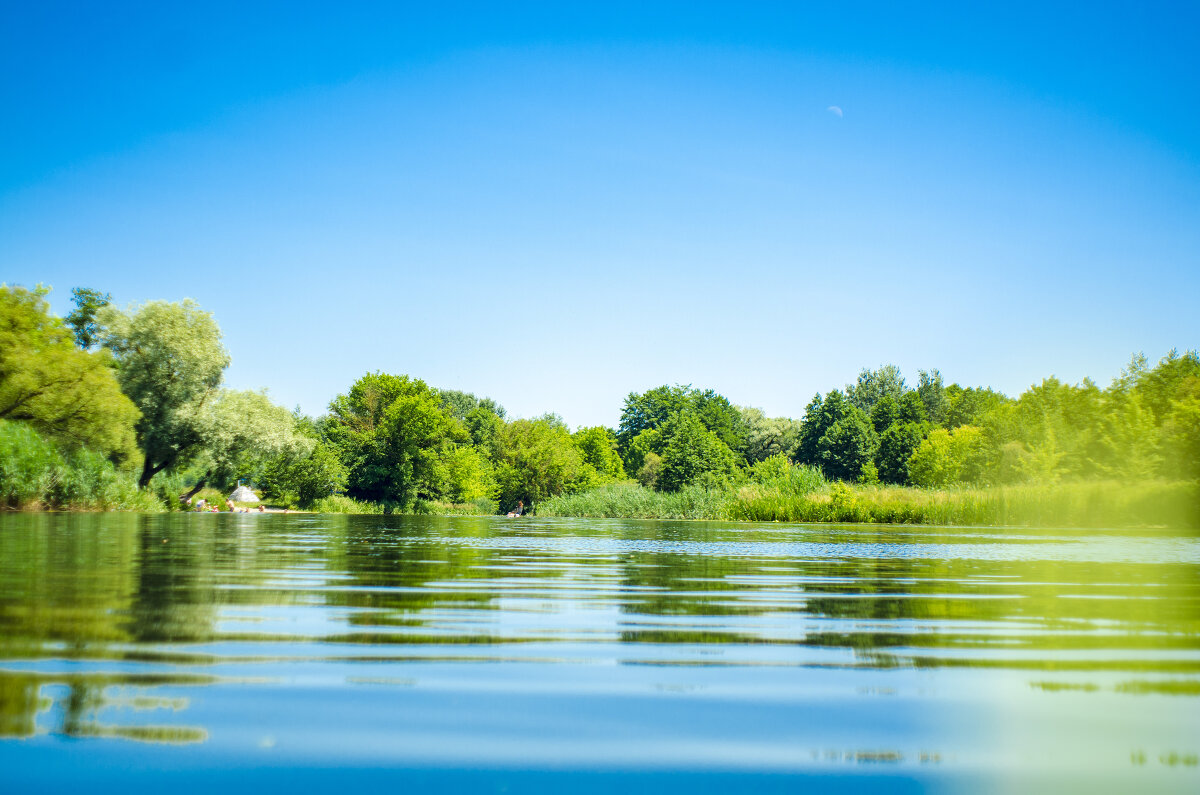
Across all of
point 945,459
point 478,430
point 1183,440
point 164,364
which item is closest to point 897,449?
point 945,459

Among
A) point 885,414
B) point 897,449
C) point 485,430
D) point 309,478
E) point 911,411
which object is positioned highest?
point 911,411

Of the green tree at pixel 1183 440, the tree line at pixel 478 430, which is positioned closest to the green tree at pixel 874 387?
the tree line at pixel 478 430

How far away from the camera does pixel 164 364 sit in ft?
130

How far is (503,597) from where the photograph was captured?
620cm

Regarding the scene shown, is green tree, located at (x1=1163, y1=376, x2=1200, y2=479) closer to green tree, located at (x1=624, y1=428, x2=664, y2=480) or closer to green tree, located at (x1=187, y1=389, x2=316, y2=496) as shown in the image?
green tree, located at (x1=187, y1=389, x2=316, y2=496)

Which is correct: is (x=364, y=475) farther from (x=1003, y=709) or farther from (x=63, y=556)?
(x=1003, y=709)

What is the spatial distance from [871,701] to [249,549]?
1143cm

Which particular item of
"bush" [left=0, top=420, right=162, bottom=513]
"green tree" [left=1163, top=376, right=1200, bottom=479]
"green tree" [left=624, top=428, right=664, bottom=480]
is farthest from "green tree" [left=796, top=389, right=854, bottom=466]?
"bush" [left=0, top=420, right=162, bottom=513]

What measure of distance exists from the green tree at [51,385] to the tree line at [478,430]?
7 centimetres

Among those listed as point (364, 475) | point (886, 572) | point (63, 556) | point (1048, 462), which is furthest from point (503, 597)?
point (364, 475)

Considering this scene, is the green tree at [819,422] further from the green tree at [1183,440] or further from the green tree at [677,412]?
the green tree at [1183,440]

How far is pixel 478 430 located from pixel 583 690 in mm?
100460

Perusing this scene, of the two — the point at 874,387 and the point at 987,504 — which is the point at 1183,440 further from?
the point at 874,387

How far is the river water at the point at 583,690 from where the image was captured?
2137mm
